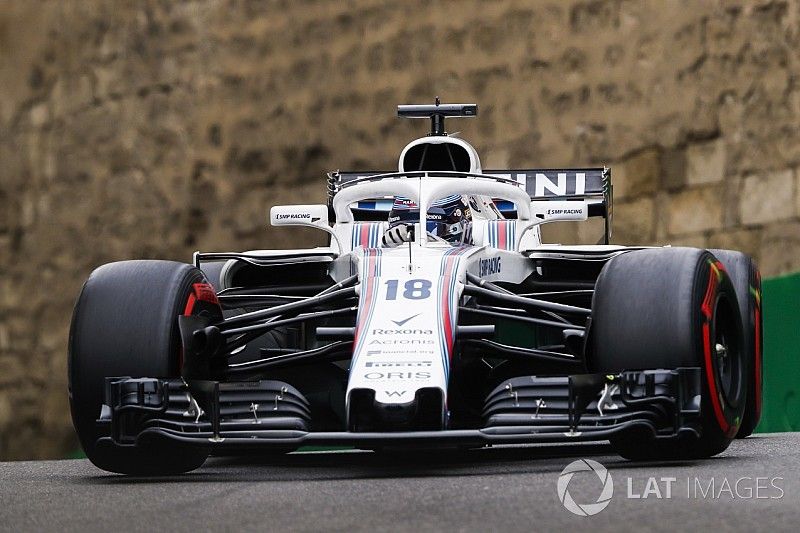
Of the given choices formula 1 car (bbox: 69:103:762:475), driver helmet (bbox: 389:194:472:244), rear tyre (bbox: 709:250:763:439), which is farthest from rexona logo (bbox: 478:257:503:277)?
rear tyre (bbox: 709:250:763:439)

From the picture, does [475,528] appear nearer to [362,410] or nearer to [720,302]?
[362,410]

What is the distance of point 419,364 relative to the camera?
748 cm

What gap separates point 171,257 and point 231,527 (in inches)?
597

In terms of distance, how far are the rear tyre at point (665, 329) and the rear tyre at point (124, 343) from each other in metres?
2.18

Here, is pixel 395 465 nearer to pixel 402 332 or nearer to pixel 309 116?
pixel 402 332

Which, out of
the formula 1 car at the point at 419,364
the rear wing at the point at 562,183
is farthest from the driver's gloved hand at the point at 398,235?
the rear wing at the point at 562,183

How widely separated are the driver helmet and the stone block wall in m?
8.12

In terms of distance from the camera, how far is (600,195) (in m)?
12.4

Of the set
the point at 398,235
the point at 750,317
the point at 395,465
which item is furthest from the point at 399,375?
the point at 750,317

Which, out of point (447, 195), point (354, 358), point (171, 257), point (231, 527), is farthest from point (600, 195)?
point (171, 257)

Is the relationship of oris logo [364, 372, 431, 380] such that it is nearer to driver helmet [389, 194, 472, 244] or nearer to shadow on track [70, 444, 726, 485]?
shadow on track [70, 444, 726, 485]

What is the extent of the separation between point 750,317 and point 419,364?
10.9 ft

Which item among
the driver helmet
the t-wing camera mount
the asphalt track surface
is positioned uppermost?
the t-wing camera mount

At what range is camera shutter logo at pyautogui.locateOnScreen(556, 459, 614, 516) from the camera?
216 inches
